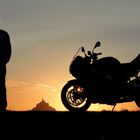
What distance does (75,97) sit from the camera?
13062 mm

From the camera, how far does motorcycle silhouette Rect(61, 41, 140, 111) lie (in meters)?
13.0

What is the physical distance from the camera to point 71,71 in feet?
45.0
